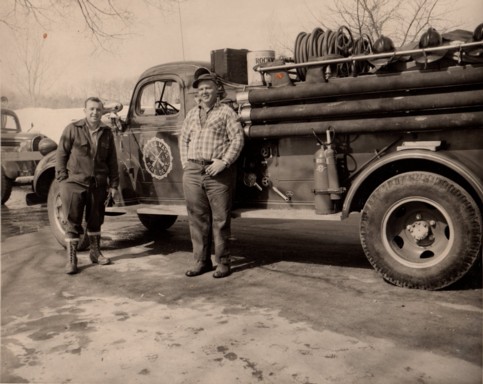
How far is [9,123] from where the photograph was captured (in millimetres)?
14914

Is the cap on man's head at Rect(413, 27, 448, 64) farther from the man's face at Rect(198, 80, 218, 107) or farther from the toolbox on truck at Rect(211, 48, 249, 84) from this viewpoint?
the toolbox on truck at Rect(211, 48, 249, 84)

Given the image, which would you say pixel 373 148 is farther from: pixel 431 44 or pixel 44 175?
pixel 44 175

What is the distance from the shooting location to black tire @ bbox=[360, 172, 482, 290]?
428 cm

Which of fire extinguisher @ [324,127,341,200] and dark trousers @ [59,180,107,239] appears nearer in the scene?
fire extinguisher @ [324,127,341,200]

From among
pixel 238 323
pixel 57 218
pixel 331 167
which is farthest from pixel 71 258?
pixel 331 167

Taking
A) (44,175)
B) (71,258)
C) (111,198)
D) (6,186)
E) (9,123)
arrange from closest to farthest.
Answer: (71,258) < (111,198) < (44,175) < (6,186) < (9,123)

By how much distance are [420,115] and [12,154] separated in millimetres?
9770

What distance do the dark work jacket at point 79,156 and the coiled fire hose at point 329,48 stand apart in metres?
2.37

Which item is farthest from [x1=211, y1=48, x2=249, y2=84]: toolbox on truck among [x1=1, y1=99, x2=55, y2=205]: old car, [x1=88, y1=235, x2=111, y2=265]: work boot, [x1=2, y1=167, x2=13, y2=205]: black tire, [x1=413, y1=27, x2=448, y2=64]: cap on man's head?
[x1=2, y1=167, x2=13, y2=205]: black tire

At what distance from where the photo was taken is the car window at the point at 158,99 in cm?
644

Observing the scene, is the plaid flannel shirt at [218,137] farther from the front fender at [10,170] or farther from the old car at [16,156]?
the front fender at [10,170]

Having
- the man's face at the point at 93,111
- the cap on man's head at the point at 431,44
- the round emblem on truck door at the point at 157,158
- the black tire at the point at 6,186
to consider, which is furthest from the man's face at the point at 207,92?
the black tire at the point at 6,186

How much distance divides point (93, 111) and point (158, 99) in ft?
3.55

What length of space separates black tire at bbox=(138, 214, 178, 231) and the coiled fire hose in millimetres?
3439
